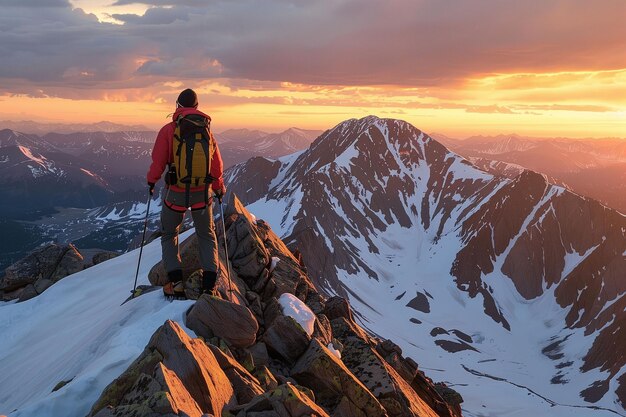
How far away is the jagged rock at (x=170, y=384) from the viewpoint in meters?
8.72

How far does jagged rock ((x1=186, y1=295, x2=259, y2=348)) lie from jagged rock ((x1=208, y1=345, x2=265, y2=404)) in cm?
159

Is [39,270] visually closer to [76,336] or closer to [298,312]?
[76,336]

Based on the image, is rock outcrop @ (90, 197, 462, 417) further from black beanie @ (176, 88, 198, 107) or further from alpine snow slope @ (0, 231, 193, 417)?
black beanie @ (176, 88, 198, 107)

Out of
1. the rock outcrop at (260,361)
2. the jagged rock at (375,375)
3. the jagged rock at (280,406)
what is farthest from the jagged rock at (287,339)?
the jagged rock at (280,406)

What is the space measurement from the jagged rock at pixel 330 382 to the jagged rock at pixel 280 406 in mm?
4550

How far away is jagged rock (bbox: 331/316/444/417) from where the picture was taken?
18125mm

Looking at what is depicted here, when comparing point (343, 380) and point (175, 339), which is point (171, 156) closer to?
point (175, 339)

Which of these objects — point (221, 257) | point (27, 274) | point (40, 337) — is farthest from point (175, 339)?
point (27, 274)

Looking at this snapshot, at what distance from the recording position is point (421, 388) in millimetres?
26594

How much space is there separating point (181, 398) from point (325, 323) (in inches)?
470

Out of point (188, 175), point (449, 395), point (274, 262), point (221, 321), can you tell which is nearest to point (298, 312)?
point (221, 321)

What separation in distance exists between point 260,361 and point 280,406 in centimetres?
485

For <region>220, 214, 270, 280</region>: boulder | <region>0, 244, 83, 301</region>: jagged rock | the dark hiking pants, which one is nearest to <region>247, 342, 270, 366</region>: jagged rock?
the dark hiking pants

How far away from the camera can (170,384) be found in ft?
30.4
